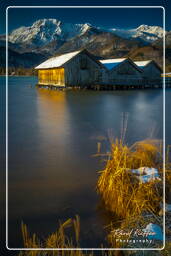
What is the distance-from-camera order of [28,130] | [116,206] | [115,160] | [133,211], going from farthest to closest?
[28,130]
[115,160]
[116,206]
[133,211]

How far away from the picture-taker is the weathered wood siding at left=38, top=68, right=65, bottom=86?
3145cm

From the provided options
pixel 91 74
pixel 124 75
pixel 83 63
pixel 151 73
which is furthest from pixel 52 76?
pixel 151 73

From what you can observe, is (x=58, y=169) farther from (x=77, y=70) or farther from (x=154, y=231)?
(x=77, y=70)

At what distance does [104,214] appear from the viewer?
207 inches

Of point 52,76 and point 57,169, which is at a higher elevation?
point 52,76

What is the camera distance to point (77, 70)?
1230 inches

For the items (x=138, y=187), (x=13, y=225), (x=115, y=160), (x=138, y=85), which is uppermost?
(x=138, y=85)

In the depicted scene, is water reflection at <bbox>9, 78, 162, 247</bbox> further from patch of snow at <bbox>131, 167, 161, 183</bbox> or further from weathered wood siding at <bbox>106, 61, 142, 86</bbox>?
weathered wood siding at <bbox>106, 61, 142, 86</bbox>

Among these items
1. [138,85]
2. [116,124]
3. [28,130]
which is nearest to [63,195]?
[28,130]

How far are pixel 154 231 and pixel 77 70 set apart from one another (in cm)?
2805

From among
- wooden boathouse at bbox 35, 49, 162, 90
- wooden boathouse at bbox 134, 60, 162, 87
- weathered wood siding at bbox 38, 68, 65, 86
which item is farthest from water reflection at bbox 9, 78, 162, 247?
wooden boathouse at bbox 134, 60, 162, 87

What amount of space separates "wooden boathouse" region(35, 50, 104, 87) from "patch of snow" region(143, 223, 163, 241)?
2702 cm

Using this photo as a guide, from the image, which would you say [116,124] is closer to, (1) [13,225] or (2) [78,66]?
(1) [13,225]

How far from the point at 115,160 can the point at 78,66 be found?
26.4 meters
